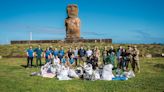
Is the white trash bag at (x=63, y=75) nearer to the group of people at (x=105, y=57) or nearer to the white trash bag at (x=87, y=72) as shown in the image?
the white trash bag at (x=87, y=72)

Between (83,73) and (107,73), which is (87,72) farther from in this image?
(107,73)

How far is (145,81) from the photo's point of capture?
Result: 18031 millimetres

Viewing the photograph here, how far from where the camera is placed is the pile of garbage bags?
746 inches

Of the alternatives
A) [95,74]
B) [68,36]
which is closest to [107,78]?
[95,74]

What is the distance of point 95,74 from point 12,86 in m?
5.26

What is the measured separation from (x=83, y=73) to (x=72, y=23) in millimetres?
33781

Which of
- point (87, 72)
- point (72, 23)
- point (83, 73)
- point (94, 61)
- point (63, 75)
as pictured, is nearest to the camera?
point (87, 72)

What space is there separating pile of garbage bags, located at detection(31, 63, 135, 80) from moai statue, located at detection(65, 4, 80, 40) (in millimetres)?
31269

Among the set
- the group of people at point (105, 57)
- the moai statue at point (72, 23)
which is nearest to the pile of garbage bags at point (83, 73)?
the group of people at point (105, 57)

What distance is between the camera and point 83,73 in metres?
19.6

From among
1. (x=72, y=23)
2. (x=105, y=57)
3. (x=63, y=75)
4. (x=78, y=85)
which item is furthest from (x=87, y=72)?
(x=72, y=23)

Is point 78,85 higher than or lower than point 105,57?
lower

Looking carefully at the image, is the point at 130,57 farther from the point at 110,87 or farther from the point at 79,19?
the point at 79,19

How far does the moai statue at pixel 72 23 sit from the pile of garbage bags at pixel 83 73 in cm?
3127
